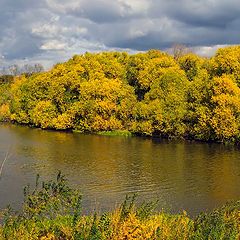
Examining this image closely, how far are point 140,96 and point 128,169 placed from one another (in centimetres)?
3486

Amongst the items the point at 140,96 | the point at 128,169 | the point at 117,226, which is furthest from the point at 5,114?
the point at 117,226

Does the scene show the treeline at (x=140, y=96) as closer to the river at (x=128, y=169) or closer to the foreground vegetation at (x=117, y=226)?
the river at (x=128, y=169)

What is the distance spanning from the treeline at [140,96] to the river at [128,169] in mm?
3697

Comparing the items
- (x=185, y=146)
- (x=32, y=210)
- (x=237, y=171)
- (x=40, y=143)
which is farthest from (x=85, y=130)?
(x=32, y=210)

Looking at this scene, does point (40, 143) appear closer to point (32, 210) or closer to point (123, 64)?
point (123, 64)

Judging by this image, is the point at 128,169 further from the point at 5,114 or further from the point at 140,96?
the point at 5,114

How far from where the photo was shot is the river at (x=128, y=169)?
2619 centimetres

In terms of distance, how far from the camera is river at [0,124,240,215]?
26.2m

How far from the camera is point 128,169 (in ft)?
114

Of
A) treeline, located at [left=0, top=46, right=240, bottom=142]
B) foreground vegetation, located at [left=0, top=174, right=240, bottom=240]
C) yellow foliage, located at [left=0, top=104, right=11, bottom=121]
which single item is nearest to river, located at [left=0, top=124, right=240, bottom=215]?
treeline, located at [left=0, top=46, right=240, bottom=142]

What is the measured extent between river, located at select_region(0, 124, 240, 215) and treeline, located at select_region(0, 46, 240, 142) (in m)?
3.70

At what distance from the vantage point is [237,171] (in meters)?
35.0

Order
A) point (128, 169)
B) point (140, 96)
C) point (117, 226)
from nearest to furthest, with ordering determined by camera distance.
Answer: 1. point (117, 226)
2. point (128, 169)
3. point (140, 96)

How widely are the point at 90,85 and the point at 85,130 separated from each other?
6562 mm
